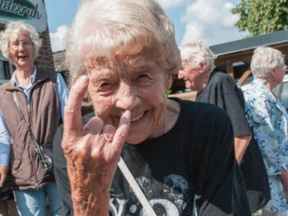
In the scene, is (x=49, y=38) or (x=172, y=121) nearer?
(x=172, y=121)

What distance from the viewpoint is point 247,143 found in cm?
294

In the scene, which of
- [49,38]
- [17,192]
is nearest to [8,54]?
[17,192]

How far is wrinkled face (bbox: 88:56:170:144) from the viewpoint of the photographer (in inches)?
49.6

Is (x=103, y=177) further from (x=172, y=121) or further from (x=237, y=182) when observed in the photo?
(x=237, y=182)

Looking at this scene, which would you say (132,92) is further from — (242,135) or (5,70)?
(5,70)

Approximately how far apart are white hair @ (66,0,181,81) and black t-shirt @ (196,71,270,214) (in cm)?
167

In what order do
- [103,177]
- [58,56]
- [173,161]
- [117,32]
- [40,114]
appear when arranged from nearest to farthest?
[103,177]
[117,32]
[173,161]
[40,114]
[58,56]

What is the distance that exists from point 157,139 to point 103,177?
45cm

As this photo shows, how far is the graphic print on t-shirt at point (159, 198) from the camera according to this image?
1.41 m

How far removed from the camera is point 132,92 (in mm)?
1271

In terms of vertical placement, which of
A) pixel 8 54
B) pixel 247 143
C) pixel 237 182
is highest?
pixel 8 54

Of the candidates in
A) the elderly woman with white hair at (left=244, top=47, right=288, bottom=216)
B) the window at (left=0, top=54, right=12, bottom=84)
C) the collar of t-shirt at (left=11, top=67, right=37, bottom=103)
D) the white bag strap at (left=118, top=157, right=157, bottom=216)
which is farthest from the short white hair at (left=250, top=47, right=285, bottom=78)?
the window at (left=0, top=54, right=12, bottom=84)

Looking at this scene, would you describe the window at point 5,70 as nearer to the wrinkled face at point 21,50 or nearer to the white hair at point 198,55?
the wrinkled face at point 21,50

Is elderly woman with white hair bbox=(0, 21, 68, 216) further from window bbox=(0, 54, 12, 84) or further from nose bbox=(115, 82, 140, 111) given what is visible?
window bbox=(0, 54, 12, 84)
